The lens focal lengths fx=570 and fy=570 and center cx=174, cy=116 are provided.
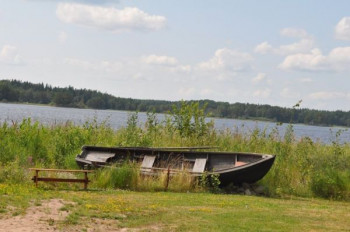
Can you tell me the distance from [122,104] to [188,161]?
97820mm

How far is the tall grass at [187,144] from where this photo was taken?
17172 mm

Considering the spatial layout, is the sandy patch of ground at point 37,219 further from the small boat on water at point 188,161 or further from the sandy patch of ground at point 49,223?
the small boat on water at point 188,161

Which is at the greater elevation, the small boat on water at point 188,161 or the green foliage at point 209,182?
the small boat on water at point 188,161

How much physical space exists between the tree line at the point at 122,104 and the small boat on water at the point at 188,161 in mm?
54528

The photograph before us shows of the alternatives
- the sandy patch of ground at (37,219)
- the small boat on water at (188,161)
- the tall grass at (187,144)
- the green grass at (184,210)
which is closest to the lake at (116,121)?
the tall grass at (187,144)

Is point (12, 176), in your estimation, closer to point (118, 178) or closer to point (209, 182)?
point (118, 178)

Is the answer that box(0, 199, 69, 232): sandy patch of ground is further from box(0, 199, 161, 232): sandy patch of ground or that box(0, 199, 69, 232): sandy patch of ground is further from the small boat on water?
the small boat on water

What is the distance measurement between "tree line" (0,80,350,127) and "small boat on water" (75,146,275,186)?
54528 mm

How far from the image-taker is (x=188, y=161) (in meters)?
18.8

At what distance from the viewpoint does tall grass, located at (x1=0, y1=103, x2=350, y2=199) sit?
17172mm

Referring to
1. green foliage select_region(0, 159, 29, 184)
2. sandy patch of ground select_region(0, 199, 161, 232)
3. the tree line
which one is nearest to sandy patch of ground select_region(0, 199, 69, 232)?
sandy patch of ground select_region(0, 199, 161, 232)

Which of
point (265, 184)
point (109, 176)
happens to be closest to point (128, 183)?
point (109, 176)

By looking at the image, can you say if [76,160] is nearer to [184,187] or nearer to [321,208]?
[184,187]

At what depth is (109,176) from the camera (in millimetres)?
16203
